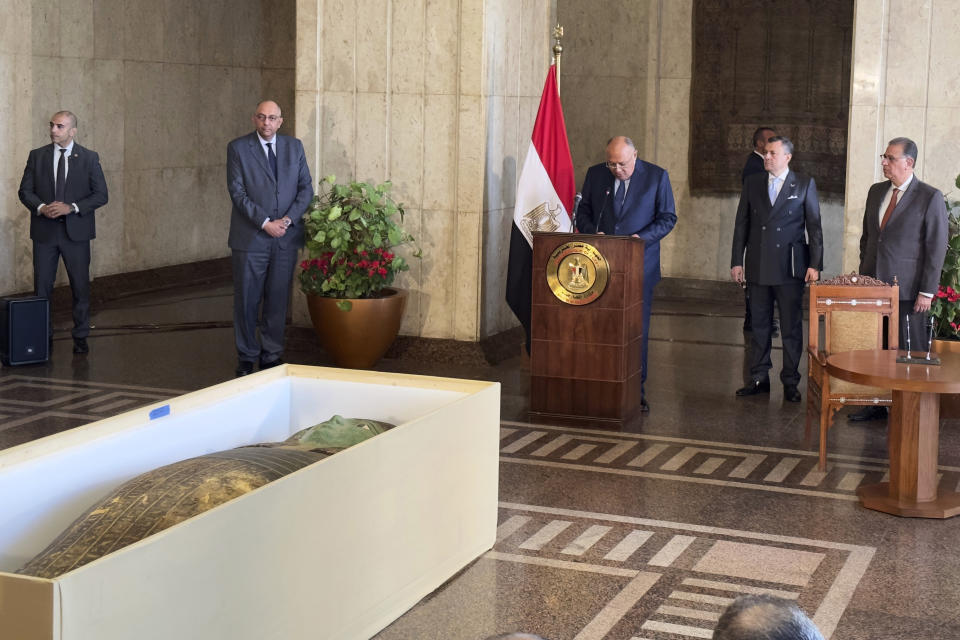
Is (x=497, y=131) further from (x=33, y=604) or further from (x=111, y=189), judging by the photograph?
(x=33, y=604)

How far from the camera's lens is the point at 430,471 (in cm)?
477

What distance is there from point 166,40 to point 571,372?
25.3ft

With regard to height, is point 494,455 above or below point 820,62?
below

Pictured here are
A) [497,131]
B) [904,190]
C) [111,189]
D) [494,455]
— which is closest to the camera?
[494,455]

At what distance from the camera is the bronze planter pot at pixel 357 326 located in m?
9.20

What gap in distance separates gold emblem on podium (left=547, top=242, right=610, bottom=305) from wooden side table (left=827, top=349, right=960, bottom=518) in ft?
5.95

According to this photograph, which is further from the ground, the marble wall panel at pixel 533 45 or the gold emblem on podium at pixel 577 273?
the marble wall panel at pixel 533 45

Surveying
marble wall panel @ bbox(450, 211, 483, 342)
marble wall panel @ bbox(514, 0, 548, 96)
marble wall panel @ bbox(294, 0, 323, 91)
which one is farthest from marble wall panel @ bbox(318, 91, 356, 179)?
marble wall panel @ bbox(514, 0, 548, 96)

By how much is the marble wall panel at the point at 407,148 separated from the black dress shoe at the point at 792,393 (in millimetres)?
3121

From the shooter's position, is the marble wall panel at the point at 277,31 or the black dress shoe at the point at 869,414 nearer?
the black dress shoe at the point at 869,414

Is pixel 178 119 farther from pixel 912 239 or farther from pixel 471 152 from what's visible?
pixel 912 239

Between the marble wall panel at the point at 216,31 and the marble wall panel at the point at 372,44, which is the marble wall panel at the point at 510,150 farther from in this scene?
the marble wall panel at the point at 216,31

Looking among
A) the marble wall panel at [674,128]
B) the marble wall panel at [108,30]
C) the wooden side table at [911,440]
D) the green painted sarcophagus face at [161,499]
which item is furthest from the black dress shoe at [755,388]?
the marble wall panel at [108,30]

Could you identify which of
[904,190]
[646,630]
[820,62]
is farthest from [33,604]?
[820,62]
